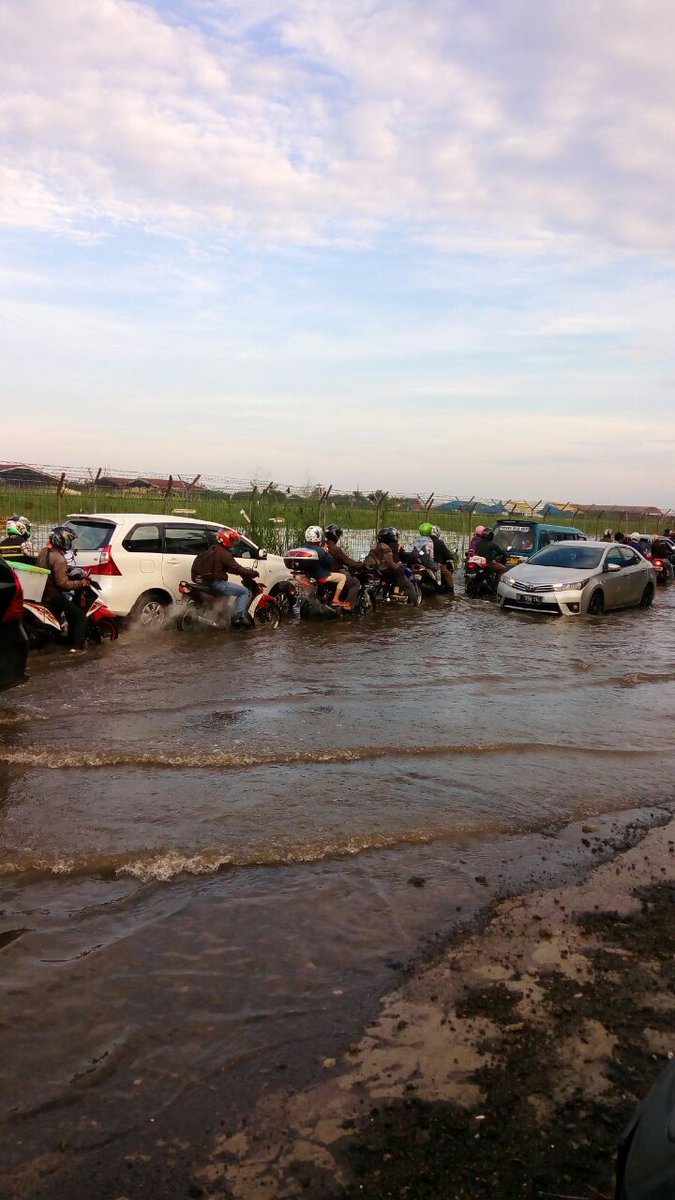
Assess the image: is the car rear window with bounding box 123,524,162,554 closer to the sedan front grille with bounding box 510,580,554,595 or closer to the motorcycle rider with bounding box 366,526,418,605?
the motorcycle rider with bounding box 366,526,418,605

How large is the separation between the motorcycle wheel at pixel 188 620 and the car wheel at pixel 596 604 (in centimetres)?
782

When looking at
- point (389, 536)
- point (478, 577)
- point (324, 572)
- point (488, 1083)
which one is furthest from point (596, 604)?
point (488, 1083)

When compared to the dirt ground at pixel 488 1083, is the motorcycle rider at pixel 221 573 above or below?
above

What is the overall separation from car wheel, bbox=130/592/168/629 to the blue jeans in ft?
2.69

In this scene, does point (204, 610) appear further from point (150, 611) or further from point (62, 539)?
point (62, 539)

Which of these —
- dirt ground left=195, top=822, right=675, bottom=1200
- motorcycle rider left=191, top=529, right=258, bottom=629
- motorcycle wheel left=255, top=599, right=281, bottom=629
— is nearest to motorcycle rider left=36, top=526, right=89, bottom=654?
motorcycle rider left=191, top=529, right=258, bottom=629

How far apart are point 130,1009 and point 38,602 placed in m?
8.10

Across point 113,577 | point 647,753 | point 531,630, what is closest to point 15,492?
point 113,577

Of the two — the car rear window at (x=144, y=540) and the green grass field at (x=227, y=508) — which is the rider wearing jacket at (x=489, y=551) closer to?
the green grass field at (x=227, y=508)

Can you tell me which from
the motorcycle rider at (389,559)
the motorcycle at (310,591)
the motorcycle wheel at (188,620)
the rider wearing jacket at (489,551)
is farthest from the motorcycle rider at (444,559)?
the motorcycle wheel at (188,620)

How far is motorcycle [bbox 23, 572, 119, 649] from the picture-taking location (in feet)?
33.9

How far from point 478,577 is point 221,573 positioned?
28.1ft

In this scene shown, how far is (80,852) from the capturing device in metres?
4.83

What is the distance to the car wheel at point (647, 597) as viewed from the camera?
1920cm
